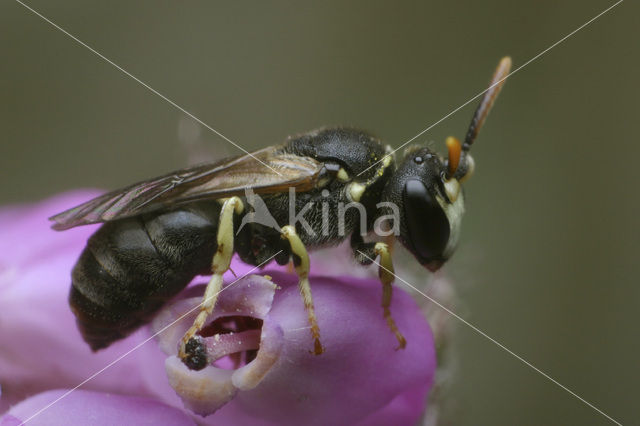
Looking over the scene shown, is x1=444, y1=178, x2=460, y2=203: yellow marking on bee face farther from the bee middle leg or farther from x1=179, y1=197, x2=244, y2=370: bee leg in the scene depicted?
x1=179, y1=197, x2=244, y2=370: bee leg

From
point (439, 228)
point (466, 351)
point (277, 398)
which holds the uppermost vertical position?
point (439, 228)

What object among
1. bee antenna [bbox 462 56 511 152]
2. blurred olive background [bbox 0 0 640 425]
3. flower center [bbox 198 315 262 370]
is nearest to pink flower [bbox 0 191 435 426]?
flower center [bbox 198 315 262 370]

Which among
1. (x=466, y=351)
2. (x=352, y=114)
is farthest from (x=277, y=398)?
(x=352, y=114)

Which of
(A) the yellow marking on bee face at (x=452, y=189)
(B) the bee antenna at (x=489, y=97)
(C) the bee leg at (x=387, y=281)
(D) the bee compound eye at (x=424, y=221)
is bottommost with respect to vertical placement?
(C) the bee leg at (x=387, y=281)

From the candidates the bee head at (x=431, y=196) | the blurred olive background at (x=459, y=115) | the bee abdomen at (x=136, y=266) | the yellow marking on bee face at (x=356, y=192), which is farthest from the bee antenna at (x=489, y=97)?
the blurred olive background at (x=459, y=115)

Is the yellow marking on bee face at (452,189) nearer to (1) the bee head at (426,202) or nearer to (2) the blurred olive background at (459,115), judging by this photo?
(1) the bee head at (426,202)

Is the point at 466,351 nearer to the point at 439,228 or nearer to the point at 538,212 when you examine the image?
the point at 538,212

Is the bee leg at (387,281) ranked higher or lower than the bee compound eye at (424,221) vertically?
lower
